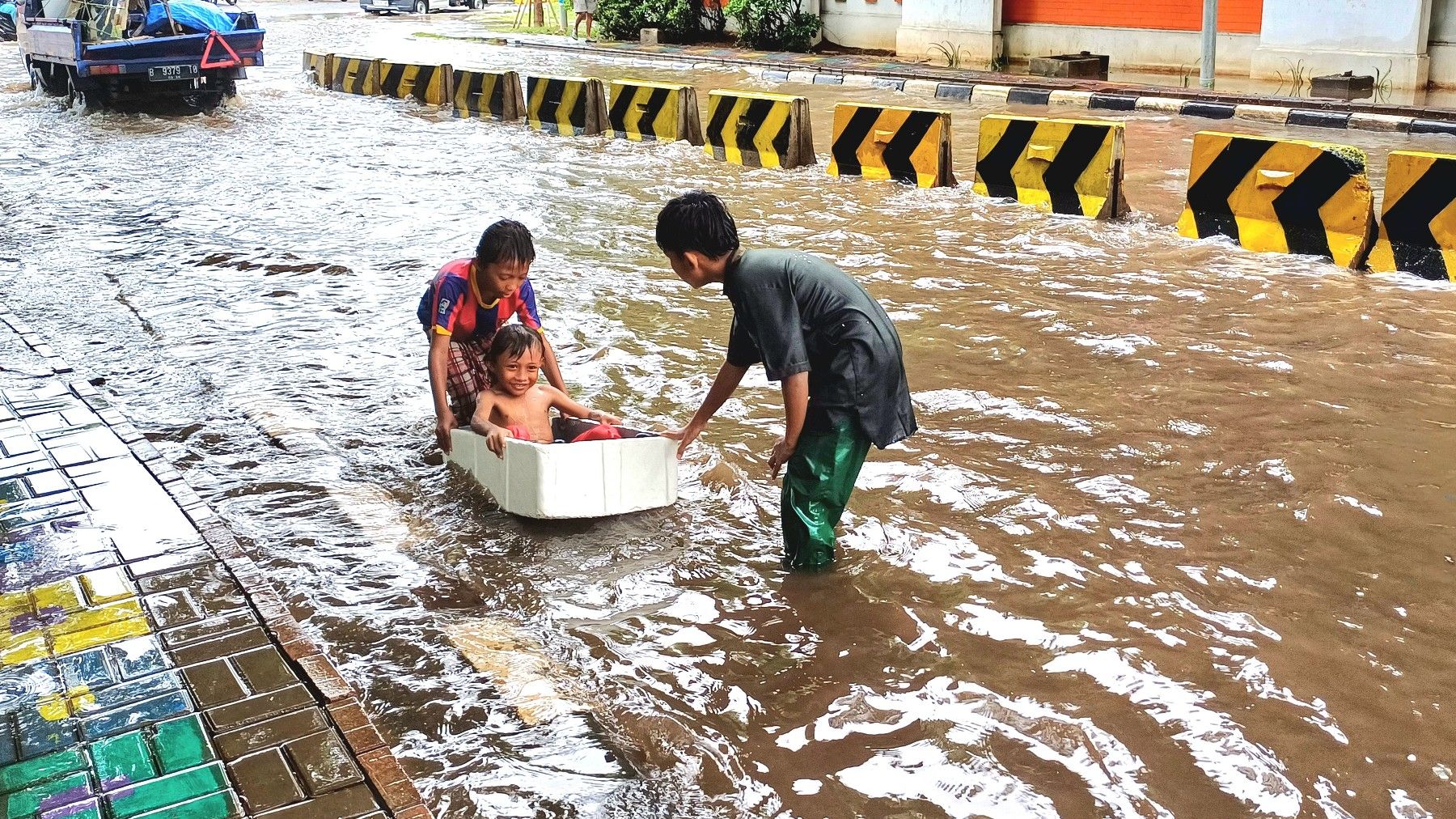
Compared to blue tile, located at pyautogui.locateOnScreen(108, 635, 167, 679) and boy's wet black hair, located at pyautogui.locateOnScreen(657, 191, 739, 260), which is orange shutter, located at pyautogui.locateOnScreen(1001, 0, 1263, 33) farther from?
blue tile, located at pyautogui.locateOnScreen(108, 635, 167, 679)

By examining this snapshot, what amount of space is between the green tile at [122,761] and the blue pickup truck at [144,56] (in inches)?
664

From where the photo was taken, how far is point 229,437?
5.93 metres

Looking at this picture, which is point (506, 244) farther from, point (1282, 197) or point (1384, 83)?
point (1384, 83)

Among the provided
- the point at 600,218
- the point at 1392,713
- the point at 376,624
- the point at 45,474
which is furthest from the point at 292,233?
the point at 1392,713

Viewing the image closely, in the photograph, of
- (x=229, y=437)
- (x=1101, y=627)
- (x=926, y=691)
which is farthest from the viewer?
(x=229, y=437)

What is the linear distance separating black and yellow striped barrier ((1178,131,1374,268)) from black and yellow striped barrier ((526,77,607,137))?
7.83 meters

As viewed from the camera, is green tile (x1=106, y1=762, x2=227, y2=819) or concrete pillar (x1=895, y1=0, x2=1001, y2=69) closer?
green tile (x1=106, y1=762, x2=227, y2=819)

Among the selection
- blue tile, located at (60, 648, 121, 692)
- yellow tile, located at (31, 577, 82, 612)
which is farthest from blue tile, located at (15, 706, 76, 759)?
yellow tile, located at (31, 577, 82, 612)

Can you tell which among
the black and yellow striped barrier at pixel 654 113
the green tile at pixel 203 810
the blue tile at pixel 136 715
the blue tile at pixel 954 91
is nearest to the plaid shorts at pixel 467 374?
the blue tile at pixel 136 715

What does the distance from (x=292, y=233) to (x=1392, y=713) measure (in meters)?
8.98

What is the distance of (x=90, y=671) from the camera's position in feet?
12.2

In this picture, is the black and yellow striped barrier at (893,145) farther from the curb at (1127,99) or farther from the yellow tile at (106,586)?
the yellow tile at (106,586)

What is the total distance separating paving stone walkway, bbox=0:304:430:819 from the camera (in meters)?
3.17

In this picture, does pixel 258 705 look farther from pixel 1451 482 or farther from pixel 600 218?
pixel 600 218
